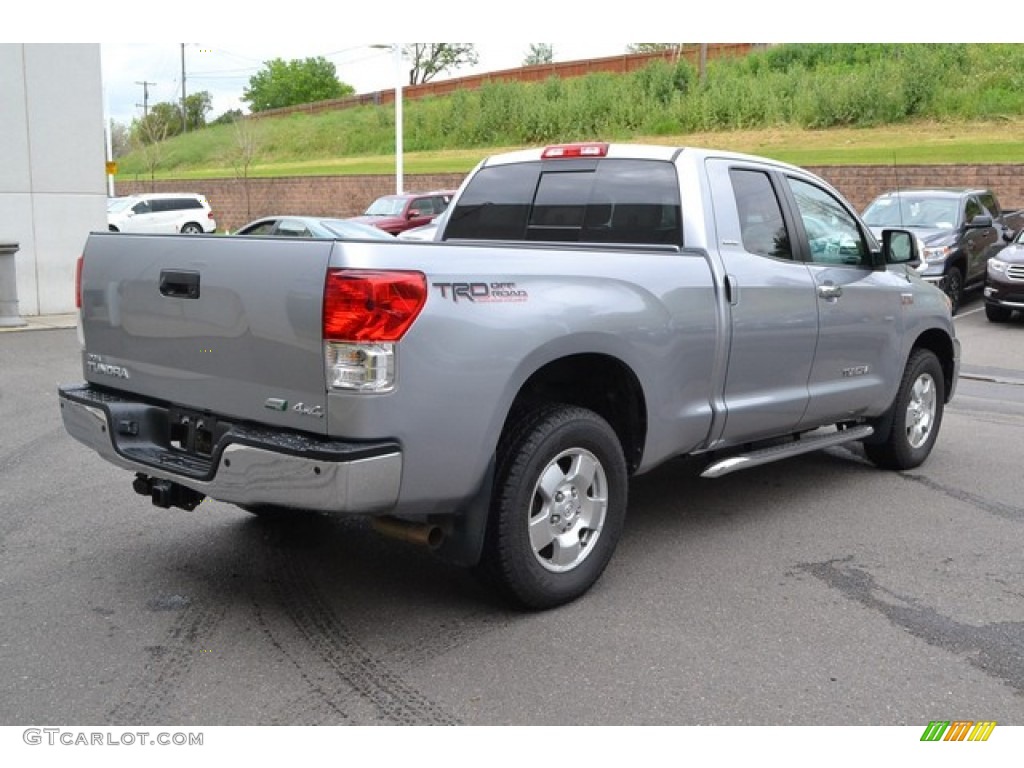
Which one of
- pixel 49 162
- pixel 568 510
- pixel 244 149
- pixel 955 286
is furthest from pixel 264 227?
pixel 244 149

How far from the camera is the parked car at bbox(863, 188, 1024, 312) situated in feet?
51.8

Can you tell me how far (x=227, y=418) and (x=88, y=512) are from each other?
2.20 meters

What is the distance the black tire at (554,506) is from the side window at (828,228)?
227cm

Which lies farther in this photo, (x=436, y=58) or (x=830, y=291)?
(x=436, y=58)

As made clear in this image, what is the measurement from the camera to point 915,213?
1692 cm

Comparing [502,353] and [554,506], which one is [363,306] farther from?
[554,506]

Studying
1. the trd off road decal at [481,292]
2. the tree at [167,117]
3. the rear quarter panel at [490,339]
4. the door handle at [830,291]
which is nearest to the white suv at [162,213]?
the door handle at [830,291]

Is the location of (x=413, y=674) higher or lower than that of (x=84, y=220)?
lower

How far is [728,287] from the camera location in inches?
207

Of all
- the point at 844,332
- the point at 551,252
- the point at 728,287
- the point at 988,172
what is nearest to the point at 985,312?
the point at 988,172

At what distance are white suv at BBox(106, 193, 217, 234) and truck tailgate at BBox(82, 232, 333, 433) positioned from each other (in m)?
30.9

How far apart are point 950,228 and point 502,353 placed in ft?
46.2
